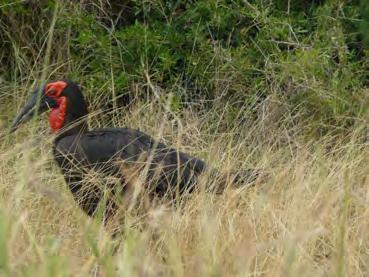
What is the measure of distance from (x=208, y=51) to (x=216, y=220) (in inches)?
90.9

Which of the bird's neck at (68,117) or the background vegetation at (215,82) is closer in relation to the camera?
the background vegetation at (215,82)

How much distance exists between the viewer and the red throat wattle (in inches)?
184

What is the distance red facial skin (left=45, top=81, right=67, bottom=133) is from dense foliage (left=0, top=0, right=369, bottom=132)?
0.69m

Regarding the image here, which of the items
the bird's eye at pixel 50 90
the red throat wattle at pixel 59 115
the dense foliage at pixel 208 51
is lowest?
A: the dense foliage at pixel 208 51

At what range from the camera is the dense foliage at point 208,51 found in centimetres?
526

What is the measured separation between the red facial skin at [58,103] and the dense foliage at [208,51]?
2.25ft

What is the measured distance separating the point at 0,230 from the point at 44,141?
95.5 inches

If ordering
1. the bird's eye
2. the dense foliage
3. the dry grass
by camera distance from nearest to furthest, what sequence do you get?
the dry grass < the bird's eye < the dense foliage

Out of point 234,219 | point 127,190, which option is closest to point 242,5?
point 127,190

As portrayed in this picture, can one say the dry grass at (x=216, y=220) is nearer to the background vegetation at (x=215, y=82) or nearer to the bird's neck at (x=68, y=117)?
the background vegetation at (x=215, y=82)

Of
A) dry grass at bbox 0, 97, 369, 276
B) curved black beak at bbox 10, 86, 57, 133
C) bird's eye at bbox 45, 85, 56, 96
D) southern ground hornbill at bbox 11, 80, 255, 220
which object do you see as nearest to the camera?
dry grass at bbox 0, 97, 369, 276

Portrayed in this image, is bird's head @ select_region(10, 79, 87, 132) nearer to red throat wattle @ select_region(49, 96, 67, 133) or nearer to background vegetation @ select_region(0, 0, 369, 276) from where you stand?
red throat wattle @ select_region(49, 96, 67, 133)

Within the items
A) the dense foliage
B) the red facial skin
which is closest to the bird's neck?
the red facial skin

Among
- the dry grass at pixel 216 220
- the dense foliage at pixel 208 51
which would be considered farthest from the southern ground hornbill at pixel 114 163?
the dense foliage at pixel 208 51
